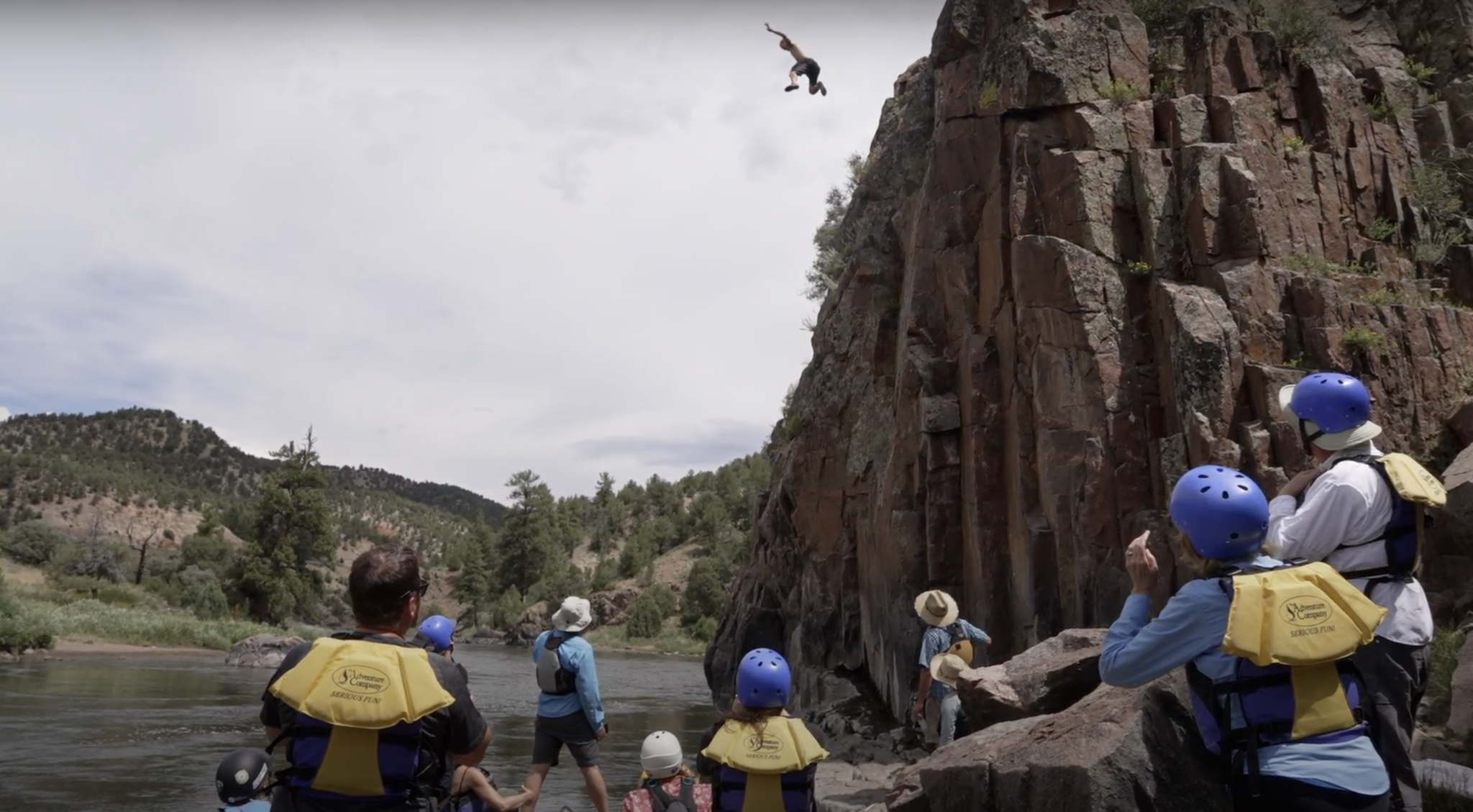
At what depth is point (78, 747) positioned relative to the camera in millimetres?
15977

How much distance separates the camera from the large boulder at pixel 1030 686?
28.5 ft

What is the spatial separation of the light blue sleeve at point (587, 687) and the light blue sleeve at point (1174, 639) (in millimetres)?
5863

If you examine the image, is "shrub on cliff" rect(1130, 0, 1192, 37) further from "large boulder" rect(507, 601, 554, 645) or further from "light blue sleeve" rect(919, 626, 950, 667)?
"large boulder" rect(507, 601, 554, 645)

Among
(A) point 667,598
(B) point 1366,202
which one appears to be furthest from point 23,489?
(B) point 1366,202

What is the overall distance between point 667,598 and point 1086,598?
196 ft

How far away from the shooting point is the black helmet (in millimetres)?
6289

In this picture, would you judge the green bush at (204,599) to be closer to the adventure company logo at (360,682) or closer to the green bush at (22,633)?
the green bush at (22,633)

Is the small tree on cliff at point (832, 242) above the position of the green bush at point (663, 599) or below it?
above

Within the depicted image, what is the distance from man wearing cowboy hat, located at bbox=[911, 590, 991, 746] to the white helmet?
4.94 m

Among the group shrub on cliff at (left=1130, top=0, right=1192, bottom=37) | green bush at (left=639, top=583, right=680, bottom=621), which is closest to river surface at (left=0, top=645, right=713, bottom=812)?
shrub on cliff at (left=1130, top=0, right=1192, bottom=37)

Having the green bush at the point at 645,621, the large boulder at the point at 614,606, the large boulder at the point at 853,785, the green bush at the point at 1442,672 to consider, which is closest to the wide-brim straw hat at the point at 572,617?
the large boulder at the point at 853,785

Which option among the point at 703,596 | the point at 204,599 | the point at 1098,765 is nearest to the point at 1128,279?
the point at 1098,765

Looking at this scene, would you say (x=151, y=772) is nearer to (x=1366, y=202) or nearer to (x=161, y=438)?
(x=1366, y=202)

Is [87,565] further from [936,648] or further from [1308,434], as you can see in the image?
[1308,434]
